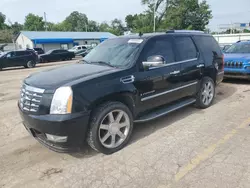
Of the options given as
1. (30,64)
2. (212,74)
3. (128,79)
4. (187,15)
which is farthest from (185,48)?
(187,15)

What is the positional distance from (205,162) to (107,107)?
1.63 meters

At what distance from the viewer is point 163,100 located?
4.29m

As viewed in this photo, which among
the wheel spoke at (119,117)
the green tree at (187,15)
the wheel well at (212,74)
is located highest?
the green tree at (187,15)

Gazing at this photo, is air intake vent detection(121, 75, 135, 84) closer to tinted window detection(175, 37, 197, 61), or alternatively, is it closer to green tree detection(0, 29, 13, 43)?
tinted window detection(175, 37, 197, 61)

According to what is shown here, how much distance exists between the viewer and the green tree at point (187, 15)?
5356cm

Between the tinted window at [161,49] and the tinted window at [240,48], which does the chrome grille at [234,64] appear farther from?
the tinted window at [161,49]

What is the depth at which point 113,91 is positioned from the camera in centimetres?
333

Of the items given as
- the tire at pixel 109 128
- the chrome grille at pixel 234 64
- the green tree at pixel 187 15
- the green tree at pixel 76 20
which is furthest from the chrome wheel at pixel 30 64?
the green tree at pixel 76 20

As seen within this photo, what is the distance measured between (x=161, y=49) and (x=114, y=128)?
6.04 ft

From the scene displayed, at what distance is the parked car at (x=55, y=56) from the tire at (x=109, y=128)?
22.3m

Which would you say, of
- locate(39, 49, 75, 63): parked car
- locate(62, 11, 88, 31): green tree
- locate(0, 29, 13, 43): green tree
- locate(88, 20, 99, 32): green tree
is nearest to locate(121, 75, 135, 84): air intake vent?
locate(39, 49, 75, 63): parked car

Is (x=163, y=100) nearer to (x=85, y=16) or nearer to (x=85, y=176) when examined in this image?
(x=85, y=176)

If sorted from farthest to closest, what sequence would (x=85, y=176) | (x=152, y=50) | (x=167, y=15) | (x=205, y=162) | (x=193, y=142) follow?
(x=167, y=15) < (x=152, y=50) < (x=193, y=142) < (x=205, y=162) < (x=85, y=176)

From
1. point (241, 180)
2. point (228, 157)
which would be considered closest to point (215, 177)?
point (241, 180)
